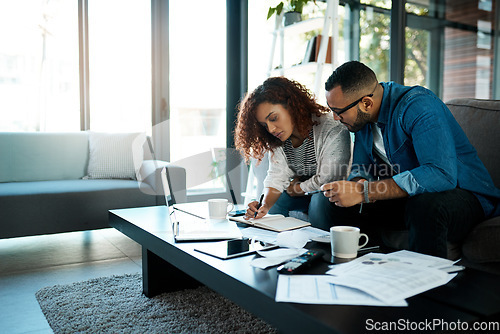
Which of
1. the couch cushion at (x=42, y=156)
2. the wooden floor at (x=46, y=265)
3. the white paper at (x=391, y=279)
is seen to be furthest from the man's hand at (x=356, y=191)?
the couch cushion at (x=42, y=156)

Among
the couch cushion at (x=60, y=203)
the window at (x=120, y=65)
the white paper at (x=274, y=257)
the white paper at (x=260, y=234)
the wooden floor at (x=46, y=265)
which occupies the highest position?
the window at (x=120, y=65)

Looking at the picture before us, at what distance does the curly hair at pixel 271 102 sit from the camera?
6.45 ft

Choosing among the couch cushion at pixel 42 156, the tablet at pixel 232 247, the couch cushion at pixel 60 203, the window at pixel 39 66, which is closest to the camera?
the tablet at pixel 232 247

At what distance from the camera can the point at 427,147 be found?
57.1 inches

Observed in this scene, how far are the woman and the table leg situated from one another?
0.40 meters

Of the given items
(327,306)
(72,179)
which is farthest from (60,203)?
(327,306)

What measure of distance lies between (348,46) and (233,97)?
4.35 ft

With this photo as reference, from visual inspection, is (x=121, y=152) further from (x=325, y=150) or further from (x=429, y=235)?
(x=429, y=235)

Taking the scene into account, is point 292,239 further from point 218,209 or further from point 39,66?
point 39,66

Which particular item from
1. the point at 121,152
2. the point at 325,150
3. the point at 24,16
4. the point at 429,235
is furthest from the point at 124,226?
the point at 24,16

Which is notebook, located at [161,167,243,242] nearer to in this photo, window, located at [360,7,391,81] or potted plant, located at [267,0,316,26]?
window, located at [360,7,391,81]

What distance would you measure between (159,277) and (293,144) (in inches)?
34.7

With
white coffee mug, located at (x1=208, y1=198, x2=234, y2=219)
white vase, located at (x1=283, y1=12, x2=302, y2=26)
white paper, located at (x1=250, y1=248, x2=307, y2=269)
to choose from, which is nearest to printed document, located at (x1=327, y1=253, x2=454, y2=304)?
white paper, located at (x1=250, y1=248, x2=307, y2=269)

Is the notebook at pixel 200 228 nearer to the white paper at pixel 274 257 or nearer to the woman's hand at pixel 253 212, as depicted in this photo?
the woman's hand at pixel 253 212
